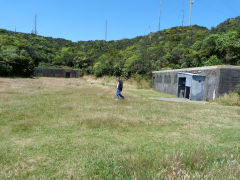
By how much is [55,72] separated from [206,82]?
150 feet

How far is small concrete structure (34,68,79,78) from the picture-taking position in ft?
165

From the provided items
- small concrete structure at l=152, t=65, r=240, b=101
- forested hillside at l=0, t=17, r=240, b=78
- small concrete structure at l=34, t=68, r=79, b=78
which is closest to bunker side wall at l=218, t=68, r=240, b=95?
small concrete structure at l=152, t=65, r=240, b=101

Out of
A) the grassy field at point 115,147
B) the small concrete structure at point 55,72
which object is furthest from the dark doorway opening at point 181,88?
the small concrete structure at point 55,72

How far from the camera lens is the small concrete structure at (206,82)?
45.9ft

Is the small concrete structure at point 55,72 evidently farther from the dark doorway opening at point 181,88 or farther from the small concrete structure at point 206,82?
the dark doorway opening at point 181,88

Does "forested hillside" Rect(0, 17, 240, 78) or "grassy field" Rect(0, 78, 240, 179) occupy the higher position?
"forested hillside" Rect(0, 17, 240, 78)

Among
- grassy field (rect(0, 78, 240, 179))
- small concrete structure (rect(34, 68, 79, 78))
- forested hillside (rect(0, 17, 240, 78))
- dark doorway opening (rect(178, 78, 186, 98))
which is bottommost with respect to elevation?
grassy field (rect(0, 78, 240, 179))

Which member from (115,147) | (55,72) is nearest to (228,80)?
(115,147)

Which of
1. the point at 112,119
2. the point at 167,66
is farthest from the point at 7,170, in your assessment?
the point at 167,66

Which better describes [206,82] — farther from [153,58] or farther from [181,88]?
[153,58]

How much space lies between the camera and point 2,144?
450 centimetres

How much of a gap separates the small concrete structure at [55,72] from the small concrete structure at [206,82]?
38.0 meters

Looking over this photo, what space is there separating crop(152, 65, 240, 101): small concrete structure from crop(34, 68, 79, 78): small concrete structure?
38.0 m

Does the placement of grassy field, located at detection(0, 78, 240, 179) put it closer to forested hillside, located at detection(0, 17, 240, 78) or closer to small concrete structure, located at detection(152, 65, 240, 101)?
small concrete structure, located at detection(152, 65, 240, 101)
